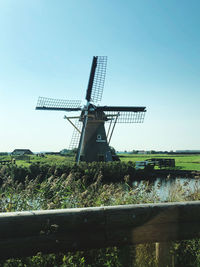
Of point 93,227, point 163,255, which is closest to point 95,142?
point 163,255

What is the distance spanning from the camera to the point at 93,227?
162 centimetres

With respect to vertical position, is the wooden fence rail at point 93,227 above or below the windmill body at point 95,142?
below

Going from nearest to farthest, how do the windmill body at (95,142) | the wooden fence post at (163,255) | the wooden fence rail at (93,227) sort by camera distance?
1. the wooden fence rail at (93,227)
2. the wooden fence post at (163,255)
3. the windmill body at (95,142)

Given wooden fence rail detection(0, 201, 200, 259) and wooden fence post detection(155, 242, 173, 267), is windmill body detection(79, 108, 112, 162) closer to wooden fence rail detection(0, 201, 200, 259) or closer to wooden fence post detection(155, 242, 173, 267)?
wooden fence post detection(155, 242, 173, 267)

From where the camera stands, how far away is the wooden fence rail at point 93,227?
1.51 m

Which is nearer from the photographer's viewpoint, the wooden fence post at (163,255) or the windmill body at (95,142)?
the wooden fence post at (163,255)

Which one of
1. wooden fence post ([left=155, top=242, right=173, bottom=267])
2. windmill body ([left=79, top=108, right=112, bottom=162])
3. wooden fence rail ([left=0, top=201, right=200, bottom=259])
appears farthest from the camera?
windmill body ([left=79, top=108, right=112, bottom=162])

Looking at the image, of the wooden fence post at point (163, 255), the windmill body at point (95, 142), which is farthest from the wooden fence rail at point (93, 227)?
the windmill body at point (95, 142)

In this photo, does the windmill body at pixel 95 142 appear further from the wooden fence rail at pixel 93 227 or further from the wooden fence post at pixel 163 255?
the wooden fence rail at pixel 93 227

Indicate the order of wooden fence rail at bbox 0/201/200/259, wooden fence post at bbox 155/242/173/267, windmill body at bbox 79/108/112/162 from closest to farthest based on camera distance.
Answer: wooden fence rail at bbox 0/201/200/259, wooden fence post at bbox 155/242/173/267, windmill body at bbox 79/108/112/162

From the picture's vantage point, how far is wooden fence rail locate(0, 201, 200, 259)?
1513 millimetres

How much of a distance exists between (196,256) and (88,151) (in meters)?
16.0

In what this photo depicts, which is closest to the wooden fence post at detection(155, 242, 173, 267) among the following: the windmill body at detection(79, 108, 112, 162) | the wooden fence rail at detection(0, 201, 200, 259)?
the wooden fence rail at detection(0, 201, 200, 259)

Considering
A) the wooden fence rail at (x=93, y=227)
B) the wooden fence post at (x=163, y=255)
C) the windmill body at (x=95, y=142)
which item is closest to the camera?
the wooden fence rail at (x=93, y=227)
